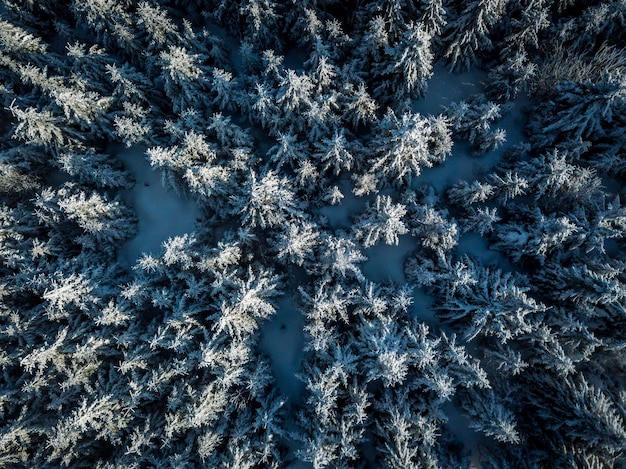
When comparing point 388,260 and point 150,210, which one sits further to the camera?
point 150,210

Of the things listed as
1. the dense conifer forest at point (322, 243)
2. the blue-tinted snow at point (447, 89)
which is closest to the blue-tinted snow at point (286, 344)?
the dense conifer forest at point (322, 243)

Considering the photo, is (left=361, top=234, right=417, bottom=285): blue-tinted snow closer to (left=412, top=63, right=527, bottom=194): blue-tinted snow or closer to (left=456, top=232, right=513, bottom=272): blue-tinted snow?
(left=456, top=232, right=513, bottom=272): blue-tinted snow

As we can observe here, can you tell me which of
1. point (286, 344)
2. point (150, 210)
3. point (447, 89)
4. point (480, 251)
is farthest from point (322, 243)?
point (447, 89)

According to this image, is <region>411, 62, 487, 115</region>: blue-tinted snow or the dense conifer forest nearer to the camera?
the dense conifer forest

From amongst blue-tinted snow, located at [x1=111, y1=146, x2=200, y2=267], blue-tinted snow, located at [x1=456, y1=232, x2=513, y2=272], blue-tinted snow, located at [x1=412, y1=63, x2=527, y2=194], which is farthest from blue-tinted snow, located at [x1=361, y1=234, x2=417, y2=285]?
blue-tinted snow, located at [x1=111, y1=146, x2=200, y2=267]

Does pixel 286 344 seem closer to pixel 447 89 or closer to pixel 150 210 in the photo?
pixel 150 210

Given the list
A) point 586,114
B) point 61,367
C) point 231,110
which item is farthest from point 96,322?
point 586,114
